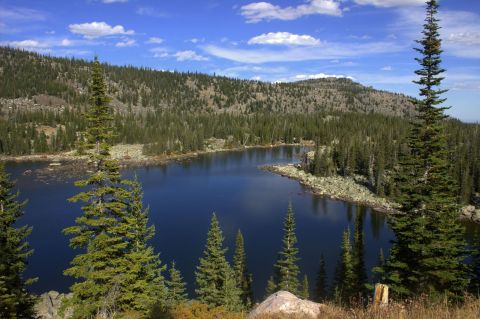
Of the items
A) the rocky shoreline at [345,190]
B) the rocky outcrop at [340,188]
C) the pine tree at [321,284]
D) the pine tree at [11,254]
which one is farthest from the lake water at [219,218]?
the pine tree at [11,254]

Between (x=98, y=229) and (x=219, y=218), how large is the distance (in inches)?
1969

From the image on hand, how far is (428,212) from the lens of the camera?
24484 millimetres

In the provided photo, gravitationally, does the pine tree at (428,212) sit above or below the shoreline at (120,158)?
above

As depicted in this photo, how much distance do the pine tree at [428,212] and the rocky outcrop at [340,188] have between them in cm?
5712

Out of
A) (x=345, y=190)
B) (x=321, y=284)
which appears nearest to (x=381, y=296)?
(x=321, y=284)

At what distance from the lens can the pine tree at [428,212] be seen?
75.7 ft

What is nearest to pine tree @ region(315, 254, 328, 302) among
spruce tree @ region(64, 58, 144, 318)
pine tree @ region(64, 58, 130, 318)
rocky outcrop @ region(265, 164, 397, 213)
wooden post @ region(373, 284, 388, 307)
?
spruce tree @ region(64, 58, 144, 318)

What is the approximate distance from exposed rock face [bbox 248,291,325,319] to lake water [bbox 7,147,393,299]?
30.0 m

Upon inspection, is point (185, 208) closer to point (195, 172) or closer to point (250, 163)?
point (195, 172)

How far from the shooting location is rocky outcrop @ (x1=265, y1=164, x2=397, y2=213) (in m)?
87.4

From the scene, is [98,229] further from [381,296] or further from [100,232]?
[381,296]

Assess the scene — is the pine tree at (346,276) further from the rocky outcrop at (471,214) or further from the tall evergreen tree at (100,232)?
the rocky outcrop at (471,214)

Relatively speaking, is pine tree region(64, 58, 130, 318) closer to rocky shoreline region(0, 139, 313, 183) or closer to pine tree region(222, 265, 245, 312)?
pine tree region(222, 265, 245, 312)

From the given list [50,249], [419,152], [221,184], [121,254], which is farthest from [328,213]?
[121,254]
